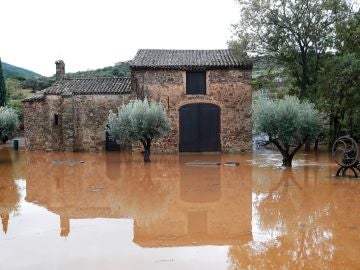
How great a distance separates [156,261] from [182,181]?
9.07 meters

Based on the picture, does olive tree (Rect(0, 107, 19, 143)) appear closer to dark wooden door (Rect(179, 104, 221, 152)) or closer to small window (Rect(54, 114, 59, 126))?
small window (Rect(54, 114, 59, 126))

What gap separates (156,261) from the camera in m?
7.88

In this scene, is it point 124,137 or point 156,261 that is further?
point 124,137

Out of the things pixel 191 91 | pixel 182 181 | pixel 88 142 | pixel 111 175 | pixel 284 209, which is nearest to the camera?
pixel 284 209

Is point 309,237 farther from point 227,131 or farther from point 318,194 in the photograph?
point 227,131

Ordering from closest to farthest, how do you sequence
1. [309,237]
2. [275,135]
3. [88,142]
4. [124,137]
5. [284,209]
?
[309,237]
[284,209]
[275,135]
[124,137]
[88,142]

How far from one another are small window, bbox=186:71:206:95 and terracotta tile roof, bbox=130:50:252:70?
57cm

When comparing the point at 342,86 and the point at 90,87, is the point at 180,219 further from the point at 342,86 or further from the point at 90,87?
the point at 90,87

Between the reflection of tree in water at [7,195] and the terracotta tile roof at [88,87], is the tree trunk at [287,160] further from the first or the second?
the terracotta tile roof at [88,87]

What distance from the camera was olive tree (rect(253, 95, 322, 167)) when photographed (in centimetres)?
2033

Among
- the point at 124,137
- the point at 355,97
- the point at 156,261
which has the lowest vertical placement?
the point at 156,261

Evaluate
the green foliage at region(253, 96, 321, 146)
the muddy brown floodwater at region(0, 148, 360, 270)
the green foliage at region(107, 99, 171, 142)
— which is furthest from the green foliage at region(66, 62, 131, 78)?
the muddy brown floodwater at region(0, 148, 360, 270)

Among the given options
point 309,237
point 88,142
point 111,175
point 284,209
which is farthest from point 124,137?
point 309,237

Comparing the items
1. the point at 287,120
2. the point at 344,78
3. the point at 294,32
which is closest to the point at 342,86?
the point at 344,78
